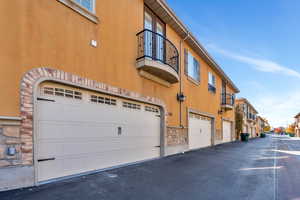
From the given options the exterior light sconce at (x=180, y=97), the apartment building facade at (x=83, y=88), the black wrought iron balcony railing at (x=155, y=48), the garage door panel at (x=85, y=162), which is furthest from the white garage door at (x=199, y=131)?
the garage door panel at (x=85, y=162)

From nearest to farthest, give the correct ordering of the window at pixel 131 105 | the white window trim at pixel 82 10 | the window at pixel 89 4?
the white window trim at pixel 82 10, the window at pixel 89 4, the window at pixel 131 105

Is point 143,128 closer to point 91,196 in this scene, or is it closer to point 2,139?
point 91,196

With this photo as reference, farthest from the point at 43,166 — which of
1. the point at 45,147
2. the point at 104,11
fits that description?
the point at 104,11

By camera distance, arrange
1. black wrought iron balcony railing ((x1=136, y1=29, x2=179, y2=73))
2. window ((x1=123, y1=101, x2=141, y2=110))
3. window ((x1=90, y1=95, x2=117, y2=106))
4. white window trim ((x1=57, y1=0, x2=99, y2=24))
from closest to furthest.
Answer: white window trim ((x1=57, y1=0, x2=99, y2=24)) → window ((x1=90, y1=95, x2=117, y2=106)) → window ((x1=123, y1=101, x2=141, y2=110)) → black wrought iron balcony railing ((x1=136, y1=29, x2=179, y2=73))

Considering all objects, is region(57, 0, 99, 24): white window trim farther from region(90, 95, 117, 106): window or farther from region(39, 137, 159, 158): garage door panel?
region(39, 137, 159, 158): garage door panel

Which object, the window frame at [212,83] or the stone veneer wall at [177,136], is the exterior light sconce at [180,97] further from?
the window frame at [212,83]

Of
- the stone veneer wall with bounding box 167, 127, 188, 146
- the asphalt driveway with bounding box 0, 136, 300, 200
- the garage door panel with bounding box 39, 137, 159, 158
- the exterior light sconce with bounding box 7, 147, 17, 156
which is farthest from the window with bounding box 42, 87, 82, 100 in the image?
the stone veneer wall with bounding box 167, 127, 188, 146

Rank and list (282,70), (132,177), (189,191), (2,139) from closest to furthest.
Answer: (2,139) < (189,191) < (132,177) < (282,70)

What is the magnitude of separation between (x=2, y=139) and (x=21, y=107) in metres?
0.69

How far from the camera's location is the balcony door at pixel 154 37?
6.90 meters

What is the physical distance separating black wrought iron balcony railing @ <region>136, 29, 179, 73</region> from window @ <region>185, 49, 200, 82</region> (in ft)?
6.35

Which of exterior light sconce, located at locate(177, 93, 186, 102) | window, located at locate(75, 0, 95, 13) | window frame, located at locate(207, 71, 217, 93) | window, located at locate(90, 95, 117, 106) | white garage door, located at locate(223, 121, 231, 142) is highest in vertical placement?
window, located at locate(75, 0, 95, 13)

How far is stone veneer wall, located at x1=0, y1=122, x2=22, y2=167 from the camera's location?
3.23 meters

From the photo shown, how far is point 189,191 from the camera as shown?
3766 millimetres
